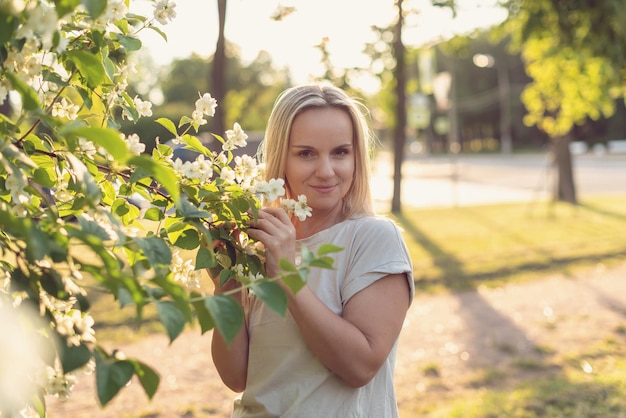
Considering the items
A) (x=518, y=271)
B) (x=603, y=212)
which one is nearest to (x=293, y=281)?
(x=518, y=271)

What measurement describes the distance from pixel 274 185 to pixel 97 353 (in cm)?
59

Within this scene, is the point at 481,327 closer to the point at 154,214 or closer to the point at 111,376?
the point at 154,214

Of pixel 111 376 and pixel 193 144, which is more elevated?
pixel 193 144

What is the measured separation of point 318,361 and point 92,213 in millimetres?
767

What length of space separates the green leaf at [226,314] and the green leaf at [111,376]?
13 cm

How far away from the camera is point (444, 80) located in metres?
17.8

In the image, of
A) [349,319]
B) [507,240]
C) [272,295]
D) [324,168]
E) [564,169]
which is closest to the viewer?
[272,295]

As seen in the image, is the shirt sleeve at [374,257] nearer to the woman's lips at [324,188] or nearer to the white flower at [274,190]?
the woman's lips at [324,188]

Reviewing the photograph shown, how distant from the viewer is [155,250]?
1.16m

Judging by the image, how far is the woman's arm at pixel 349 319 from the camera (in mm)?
1570

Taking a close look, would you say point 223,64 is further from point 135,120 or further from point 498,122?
point 498,122

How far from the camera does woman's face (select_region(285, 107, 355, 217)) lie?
1.90 meters

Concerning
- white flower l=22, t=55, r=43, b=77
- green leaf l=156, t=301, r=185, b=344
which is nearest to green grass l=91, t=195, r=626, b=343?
white flower l=22, t=55, r=43, b=77

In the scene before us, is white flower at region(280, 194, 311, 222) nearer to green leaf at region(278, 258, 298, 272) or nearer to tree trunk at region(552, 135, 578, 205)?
green leaf at region(278, 258, 298, 272)
